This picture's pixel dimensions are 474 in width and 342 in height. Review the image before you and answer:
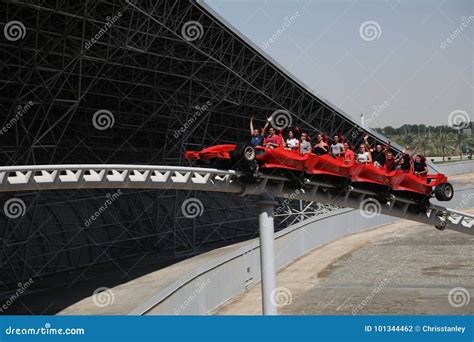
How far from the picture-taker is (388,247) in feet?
136

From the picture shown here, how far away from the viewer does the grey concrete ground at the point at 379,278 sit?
2948 centimetres

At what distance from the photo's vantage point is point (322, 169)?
2041 centimetres

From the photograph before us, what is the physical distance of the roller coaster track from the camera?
16531 millimetres

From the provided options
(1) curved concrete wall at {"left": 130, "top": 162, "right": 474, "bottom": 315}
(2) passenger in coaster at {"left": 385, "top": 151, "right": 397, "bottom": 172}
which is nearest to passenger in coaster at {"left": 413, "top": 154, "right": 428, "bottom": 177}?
(2) passenger in coaster at {"left": 385, "top": 151, "right": 397, "bottom": 172}

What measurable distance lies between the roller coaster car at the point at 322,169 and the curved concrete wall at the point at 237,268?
21.0 ft

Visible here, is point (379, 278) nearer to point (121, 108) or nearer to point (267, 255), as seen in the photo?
point (121, 108)

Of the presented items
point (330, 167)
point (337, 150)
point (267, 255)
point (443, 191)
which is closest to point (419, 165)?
point (443, 191)

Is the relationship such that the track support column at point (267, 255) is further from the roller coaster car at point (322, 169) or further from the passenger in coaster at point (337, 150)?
the passenger in coaster at point (337, 150)

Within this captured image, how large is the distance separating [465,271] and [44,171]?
2388 centimetres

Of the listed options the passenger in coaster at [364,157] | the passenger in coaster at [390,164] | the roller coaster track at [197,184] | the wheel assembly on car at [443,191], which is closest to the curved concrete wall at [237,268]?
the roller coaster track at [197,184]

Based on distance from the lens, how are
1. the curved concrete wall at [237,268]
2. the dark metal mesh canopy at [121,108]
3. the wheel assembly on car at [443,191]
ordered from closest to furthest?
the wheel assembly on car at [443,191] < the curved concrete wall at [237,268] < the dark metal mesh canopy at [121,108]

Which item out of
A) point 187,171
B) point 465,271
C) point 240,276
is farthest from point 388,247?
point 187,171

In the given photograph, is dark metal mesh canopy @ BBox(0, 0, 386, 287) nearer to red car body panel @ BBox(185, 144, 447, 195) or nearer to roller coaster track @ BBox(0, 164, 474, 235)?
roller coaster track @ BBox(0, 164, 474, 235)
